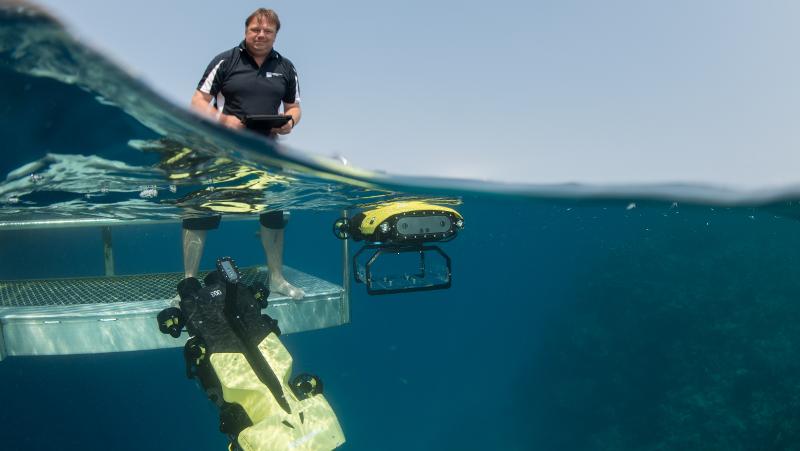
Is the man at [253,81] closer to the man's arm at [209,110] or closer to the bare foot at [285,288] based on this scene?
the man's arm at [209,110]

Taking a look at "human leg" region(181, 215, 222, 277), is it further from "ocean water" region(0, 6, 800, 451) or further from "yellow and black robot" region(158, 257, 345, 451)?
"yellow and black robot" region(158, 257, 345, 451)

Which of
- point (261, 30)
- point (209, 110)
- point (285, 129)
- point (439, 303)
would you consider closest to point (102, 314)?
point (209, 110)

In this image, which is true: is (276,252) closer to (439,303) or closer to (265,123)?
(265,123)

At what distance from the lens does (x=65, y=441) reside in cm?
2517

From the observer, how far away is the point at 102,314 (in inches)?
238

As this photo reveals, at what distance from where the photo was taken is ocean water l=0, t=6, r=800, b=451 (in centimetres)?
467

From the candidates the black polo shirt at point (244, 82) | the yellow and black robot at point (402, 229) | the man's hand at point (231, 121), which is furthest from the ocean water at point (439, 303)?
the yellow and black robot at point (402, 229)

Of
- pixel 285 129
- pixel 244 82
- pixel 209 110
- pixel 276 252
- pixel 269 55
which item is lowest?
pixel 276 252

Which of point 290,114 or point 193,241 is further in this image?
point 193,241

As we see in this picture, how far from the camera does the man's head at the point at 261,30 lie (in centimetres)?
466

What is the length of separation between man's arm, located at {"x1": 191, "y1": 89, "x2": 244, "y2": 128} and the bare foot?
3159 mm

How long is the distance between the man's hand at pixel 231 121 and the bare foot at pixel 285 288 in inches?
124

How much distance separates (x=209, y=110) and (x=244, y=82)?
0.53 meters

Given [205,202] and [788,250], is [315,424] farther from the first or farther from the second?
[788,250]
